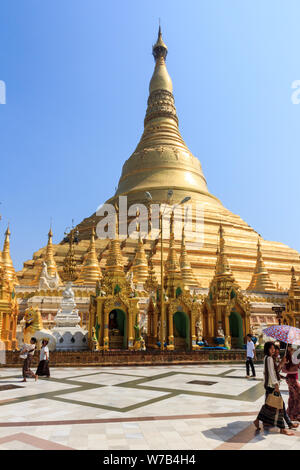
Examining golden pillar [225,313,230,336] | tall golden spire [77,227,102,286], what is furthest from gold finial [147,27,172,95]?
golden pillar [225,313,230,336]

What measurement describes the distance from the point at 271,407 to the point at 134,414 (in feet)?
8.03

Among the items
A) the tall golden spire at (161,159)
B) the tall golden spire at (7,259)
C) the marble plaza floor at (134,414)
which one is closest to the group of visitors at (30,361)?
the marble plaza floor at (134,414)

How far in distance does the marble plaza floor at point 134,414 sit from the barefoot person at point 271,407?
137mm

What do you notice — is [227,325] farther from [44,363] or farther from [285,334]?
[285,334]

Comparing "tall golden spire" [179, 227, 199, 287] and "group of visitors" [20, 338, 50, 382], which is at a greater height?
"tall golden spire" [179, 227, 199, 287]

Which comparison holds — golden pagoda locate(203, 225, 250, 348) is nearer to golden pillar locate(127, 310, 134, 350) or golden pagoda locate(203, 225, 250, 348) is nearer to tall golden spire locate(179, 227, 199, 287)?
golden pillar locate(127, 310, 134, 350)

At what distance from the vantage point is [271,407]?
5.69 meters

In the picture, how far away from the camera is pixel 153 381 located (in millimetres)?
11102

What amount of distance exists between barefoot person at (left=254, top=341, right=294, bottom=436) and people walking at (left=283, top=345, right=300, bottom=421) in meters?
0.69

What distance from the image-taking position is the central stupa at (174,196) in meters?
38.3

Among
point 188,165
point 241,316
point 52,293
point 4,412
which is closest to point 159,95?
point 188,165

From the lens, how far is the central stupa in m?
38.3

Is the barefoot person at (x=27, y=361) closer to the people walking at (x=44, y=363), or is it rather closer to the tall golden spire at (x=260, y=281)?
the people walking at (x=44, y=363)

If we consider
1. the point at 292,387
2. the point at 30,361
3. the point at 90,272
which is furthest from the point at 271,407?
the point at 90,272
